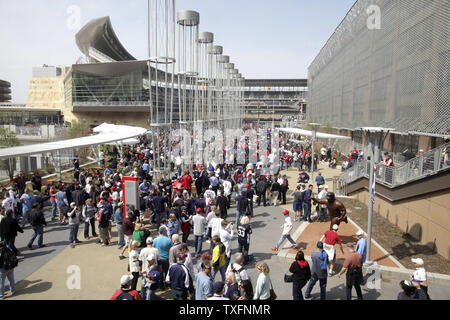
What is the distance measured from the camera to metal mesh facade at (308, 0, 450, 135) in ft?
45.0

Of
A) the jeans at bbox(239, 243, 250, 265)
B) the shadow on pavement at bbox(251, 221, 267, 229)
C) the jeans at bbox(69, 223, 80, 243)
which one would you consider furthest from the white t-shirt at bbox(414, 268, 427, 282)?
the jeans at bbox(69, 223, 80, 243)

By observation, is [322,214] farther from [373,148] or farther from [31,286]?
[31,286]

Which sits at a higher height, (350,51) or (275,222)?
(350,51)

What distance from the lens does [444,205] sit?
839 centimetres

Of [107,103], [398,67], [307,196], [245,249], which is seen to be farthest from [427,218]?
[107,103]

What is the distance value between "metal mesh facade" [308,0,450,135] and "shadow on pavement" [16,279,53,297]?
1467 cm

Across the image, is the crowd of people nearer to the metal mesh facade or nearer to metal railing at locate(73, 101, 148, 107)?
the metal mesh facade

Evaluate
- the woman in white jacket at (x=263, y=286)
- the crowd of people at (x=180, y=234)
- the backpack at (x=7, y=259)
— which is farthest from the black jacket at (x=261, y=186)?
the backpack at (x=7, y=259)

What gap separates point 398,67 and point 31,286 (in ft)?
69.4

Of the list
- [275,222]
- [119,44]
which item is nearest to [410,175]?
[275,222]

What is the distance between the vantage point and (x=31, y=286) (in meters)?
6.82

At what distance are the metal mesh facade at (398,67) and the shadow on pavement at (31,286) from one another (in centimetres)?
1467
